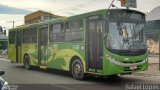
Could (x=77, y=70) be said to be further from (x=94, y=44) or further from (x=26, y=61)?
(x=26, y=61)

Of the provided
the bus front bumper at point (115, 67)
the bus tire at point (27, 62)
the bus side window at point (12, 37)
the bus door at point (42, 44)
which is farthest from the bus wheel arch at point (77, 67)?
the bus side window at point (12, 37)

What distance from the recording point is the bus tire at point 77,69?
17.0 m

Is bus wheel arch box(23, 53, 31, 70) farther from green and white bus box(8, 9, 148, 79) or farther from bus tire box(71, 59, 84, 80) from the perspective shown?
bus tire box(71, 59, 84, 80)

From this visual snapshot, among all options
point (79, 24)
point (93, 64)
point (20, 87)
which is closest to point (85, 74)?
point (93, 64)

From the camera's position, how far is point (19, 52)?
85.9 feet

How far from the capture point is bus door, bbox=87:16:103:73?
15750 mm

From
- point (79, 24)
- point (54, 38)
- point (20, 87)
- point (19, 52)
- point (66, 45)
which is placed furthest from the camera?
point (19, 52)

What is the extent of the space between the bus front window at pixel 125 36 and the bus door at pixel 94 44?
0.47 meters

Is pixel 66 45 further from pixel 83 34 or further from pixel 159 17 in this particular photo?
pixel 159 17

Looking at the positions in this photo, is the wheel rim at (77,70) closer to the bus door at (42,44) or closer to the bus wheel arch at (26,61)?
the bus door at (42,44)

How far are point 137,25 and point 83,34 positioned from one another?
242 centimetres

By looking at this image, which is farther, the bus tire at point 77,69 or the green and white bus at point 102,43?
the bus tire at point 77,69

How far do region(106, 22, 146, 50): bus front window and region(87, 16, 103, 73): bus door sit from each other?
0.47 m

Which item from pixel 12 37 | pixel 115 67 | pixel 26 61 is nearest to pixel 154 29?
pixel 12 37
